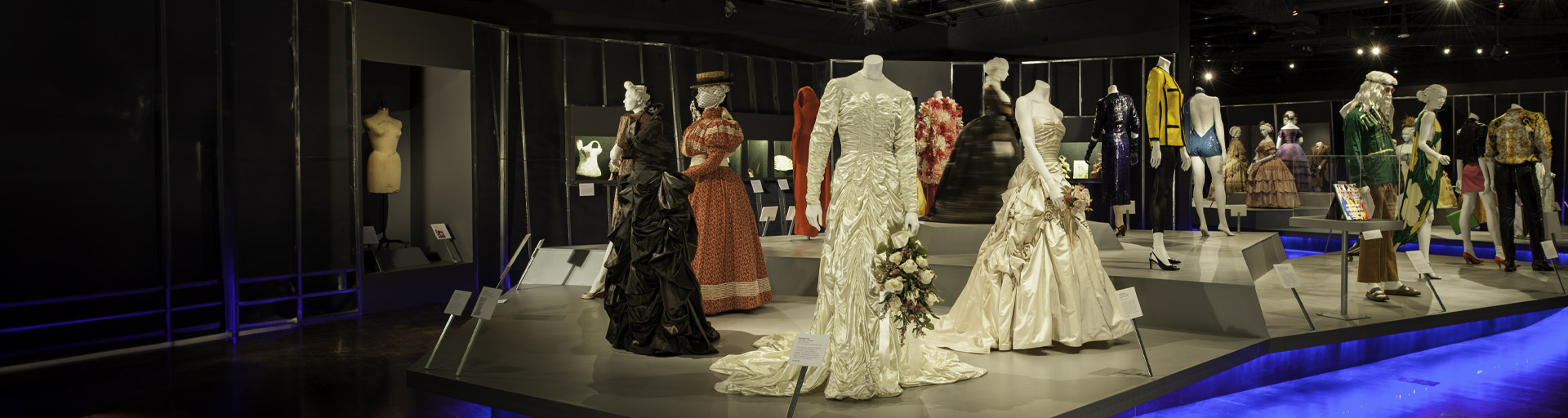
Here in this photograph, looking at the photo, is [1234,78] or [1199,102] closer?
[1199,102]

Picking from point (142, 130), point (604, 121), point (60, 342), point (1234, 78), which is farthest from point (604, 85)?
point (1234, 78)

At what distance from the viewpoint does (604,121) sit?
8570 millimetres

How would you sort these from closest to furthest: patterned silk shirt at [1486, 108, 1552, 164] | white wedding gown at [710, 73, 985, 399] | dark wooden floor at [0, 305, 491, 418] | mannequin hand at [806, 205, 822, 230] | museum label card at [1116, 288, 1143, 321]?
1. white wedding gown at [710, 73, 985, 399]
2. mannequin hand at [806, 205, 822, 230]
3. museum label card at [1116, 288, 1143, 321]
4. dark wooden floor at [0, 305, 491, 418]
5. patterned silk shirt at [1486, 108, 1552, 164]

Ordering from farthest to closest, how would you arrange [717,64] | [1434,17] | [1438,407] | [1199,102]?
[1434,17] → [717,64] → [1199,102] → [1438,407]

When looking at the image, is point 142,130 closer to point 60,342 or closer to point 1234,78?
point 60,342

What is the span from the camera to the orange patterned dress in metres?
5.30

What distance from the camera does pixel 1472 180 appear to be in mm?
7973

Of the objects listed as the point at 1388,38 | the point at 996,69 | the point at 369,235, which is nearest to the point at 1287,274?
the point at 996,69

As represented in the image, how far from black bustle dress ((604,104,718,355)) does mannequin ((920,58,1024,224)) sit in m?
2.62

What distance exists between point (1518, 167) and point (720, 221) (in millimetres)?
6339

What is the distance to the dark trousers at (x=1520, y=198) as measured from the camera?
702 centimetres

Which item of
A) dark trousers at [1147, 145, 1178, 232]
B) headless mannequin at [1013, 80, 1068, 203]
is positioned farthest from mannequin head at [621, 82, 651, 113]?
dark trousers at [1147, 145, 1178, 232]

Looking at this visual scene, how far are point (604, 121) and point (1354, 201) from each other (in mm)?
6070

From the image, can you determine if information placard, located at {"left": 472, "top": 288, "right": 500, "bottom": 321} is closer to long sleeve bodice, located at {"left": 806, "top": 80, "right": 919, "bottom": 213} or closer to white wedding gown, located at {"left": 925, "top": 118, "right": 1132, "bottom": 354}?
long sleeve bodice, located at {"left": 806, "top": 80, "right": 919, "bottom": 213}
